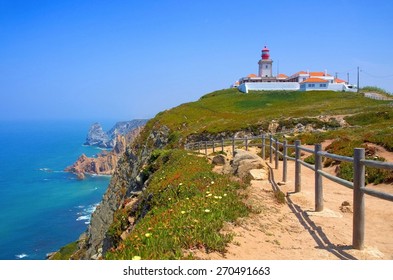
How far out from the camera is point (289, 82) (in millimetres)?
104438

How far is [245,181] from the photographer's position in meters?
12.1

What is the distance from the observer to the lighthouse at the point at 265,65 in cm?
11969

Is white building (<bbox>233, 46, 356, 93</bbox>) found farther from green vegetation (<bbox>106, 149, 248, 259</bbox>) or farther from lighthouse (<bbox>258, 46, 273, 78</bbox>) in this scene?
green vegetation (<bbox>106, 149, 248, 259</bbox>)

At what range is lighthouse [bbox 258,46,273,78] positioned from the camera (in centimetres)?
11969

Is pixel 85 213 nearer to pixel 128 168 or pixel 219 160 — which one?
pixel 128 168

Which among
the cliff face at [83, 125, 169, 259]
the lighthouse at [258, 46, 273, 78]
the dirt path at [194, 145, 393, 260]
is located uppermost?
the lighthouse at [258, 46, 273, 78]

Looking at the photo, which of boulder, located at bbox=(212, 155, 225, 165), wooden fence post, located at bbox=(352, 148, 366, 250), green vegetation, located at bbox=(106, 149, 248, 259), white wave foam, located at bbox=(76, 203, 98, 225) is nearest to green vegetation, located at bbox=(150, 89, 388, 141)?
white wave foam, located at bbox=(76, 203, 98, 225)

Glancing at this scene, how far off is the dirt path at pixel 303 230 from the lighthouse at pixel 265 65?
113 m

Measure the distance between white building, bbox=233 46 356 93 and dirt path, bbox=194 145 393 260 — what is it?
93.1 meters

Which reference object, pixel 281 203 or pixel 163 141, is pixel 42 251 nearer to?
pixel 163 141

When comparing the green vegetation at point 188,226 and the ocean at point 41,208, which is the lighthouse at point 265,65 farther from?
the green vegetation at point 188,226

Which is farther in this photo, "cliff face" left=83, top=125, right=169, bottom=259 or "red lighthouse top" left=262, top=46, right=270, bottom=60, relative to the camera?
"red lighthouse top" left=262, top=46, right=270, bottom=60

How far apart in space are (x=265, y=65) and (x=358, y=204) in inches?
4650
